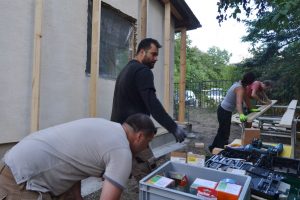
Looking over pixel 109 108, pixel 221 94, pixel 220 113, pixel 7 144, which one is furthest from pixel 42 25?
pixel 221 94

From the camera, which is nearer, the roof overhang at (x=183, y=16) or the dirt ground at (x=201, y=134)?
the dirt ground at (x=201, y=134)

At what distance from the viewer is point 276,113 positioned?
9.63m

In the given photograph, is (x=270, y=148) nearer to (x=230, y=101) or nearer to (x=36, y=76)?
(x=230, y=101)

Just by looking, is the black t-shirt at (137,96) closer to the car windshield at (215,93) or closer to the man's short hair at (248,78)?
the man's short hair at (248,78)

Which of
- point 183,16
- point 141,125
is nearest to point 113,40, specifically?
point 183,16

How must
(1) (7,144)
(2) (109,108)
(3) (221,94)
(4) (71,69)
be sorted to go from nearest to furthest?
(1) (7,144) < (4) (71,69) < (2) (109,108) < (3) (221,94)

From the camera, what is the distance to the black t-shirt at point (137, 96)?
2.72 meters

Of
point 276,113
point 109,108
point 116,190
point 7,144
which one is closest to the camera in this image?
point 116,190

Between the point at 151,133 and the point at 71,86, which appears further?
the point at 71,86

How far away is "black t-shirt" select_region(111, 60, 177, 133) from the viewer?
272 centimetres

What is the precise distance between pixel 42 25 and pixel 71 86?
969 mm

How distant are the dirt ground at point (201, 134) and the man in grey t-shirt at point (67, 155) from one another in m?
2.07

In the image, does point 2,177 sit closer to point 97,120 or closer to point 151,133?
point 97,120

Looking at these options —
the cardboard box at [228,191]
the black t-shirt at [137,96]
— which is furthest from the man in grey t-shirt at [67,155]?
the black t-shirt at [137,96]
